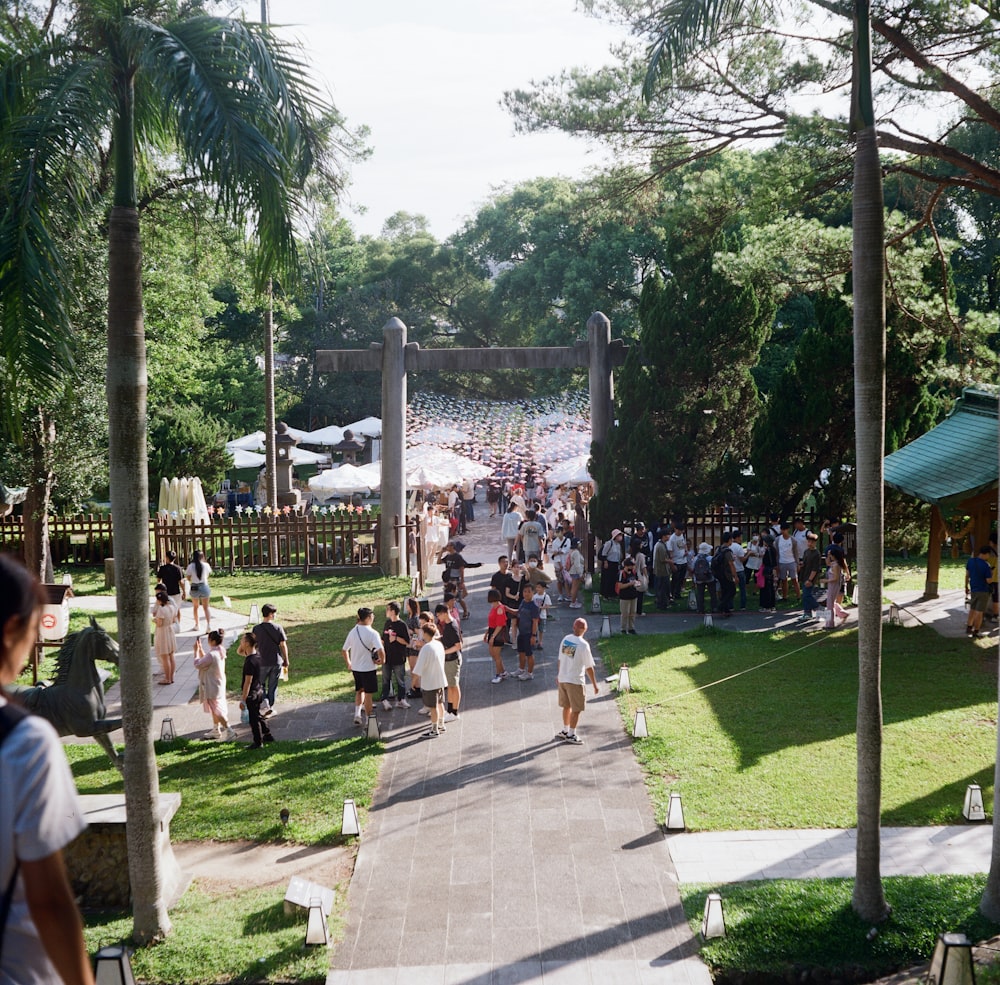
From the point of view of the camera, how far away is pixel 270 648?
1408 centimetres

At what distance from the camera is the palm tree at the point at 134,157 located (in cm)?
723

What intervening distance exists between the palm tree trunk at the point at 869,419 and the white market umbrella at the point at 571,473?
2139 cm

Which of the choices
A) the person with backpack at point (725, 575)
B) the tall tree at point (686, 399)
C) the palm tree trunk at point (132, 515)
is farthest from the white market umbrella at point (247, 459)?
the palm tree trunk at point (132, 515)

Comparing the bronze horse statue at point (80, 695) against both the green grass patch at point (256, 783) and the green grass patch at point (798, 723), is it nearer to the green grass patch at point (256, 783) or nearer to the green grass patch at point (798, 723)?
the green grass patch at point (256, 783)

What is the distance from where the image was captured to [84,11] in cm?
788

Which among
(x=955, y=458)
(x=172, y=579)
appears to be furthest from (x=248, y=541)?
(x=955, y=458)

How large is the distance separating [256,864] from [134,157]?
6563 millimetres

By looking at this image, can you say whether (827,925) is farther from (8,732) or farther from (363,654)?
(8,732)

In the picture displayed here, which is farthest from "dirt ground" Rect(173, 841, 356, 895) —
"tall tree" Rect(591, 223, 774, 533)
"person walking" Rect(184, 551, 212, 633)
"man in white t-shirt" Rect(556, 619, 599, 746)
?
"tall tree" Rect(591, 223, 774, 533)

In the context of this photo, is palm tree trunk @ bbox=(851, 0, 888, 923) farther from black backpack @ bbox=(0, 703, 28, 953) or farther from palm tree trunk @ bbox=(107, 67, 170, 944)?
black backpack @ bbox=(0, 703, 28, 953)

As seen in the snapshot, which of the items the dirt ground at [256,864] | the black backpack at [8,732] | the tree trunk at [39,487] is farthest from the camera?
the tree trunk at [39,487]

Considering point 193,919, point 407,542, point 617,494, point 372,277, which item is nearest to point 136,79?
point 193,919

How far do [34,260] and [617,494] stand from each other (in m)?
17.2

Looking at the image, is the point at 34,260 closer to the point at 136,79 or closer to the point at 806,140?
the point at 136,79
